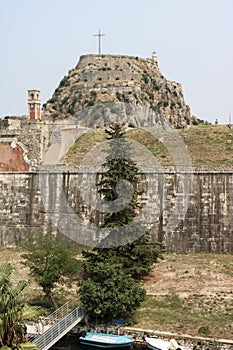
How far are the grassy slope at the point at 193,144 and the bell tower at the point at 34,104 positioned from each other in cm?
569

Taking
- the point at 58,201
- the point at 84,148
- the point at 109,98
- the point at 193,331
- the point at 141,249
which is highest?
the point at 109,98

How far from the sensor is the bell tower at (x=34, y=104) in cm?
5078

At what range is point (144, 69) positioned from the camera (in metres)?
71.2

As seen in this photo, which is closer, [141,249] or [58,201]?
[141,249]

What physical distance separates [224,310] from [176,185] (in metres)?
10.4

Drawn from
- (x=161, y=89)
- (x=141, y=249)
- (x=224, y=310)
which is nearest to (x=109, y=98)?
(x=161, y=89)

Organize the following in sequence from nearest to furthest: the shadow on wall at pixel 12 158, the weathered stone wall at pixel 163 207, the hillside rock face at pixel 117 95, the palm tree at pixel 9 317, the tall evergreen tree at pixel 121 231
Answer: the palm tree at pixel 9 317, the tall evergreen tree at pixel 121 231, the weathered stone wall at pixel 163 207, the shadow on wall at pixel 12 158, the hillside rock face at pixel 117 95

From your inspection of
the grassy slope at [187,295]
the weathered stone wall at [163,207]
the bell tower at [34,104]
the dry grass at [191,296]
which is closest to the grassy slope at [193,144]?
the bell tower at [34,104]

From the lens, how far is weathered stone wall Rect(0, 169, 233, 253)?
1204 inches

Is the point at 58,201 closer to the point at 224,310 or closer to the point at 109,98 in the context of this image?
the point at 224,310

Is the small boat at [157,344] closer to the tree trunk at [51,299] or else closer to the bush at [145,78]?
the tree trunk at [51,299]

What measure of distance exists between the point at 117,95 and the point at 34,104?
44.2ft

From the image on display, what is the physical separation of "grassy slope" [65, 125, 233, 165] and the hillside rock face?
7416 millimetres

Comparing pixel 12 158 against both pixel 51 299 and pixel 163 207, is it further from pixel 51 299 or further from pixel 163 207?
pixel 51 299
